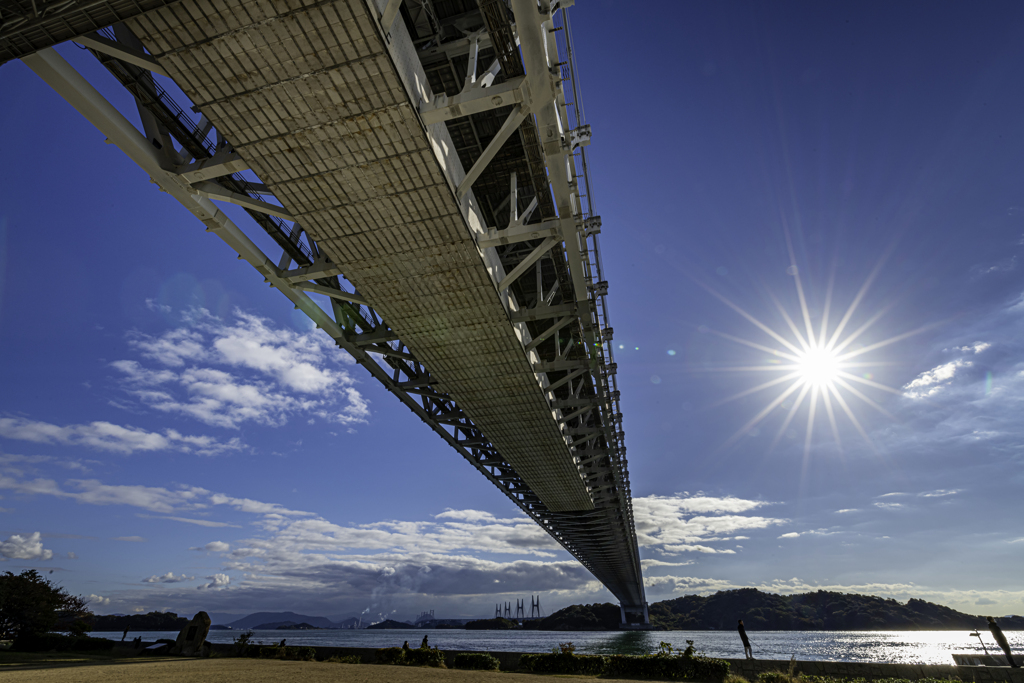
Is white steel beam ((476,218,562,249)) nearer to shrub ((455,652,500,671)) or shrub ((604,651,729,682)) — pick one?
shrub ((604,651,729,682))

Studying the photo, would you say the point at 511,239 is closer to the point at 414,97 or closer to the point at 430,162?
the point at 430,162

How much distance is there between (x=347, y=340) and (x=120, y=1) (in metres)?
14.9

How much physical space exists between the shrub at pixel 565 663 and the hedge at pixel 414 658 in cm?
393

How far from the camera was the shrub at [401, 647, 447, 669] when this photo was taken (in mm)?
20798

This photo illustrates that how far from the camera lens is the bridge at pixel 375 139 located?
876 centimetres

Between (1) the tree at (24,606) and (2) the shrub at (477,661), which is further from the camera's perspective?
(1) the tree at (24,606)

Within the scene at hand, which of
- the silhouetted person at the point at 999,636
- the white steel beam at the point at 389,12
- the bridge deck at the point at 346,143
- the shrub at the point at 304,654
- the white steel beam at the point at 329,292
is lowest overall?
the shrub at the point at 304,654

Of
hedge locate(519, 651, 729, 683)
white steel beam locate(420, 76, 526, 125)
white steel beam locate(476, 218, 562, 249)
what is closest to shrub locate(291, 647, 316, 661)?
hedge locate(519, 651, 729, 683)

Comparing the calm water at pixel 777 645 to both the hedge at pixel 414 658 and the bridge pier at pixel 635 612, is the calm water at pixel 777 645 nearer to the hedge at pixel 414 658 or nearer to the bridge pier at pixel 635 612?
the bridge pier at pixel 635 612

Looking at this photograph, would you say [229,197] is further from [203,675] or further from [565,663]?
[565,663]

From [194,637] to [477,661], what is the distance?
14.3m

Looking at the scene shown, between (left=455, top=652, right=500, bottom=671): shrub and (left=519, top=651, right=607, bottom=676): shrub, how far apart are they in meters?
1.25

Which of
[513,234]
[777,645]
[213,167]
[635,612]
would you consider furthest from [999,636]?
[635,612]

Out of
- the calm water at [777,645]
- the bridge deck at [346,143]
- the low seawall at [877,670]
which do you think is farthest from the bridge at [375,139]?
the calm water at [777,645]
